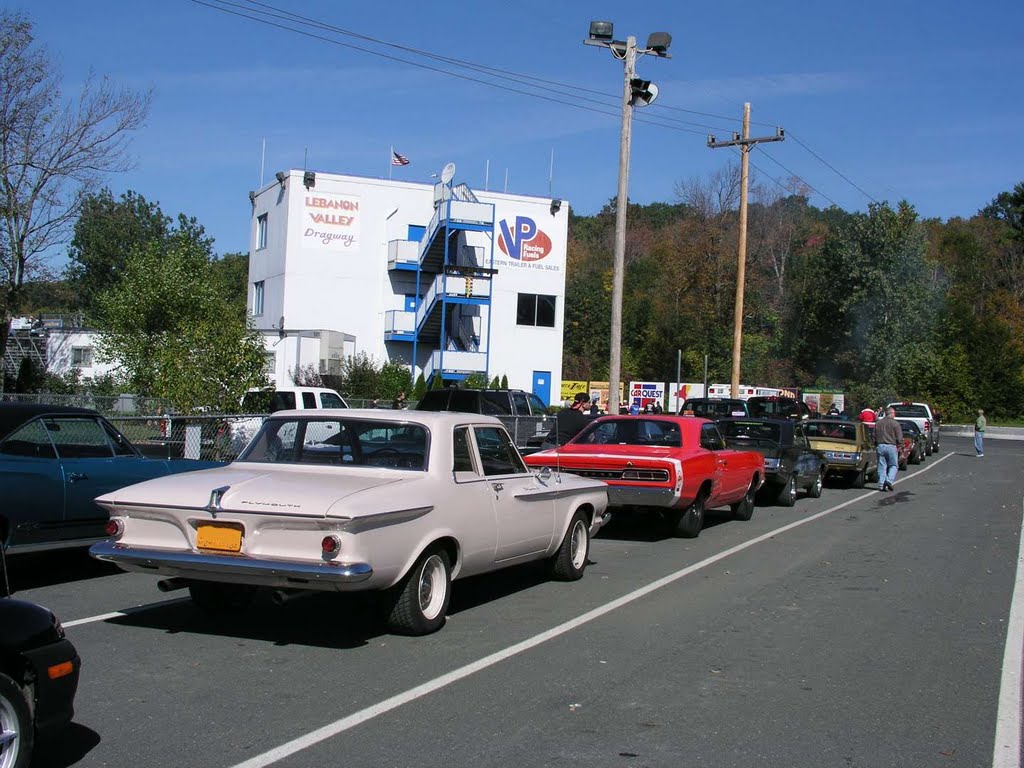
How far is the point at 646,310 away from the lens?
244 feet

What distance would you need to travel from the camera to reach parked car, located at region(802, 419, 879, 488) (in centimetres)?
2266

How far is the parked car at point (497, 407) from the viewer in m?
22.6

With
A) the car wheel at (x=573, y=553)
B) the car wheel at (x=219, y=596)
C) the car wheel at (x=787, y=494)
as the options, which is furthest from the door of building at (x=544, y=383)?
the car wheel at (x=219, y=596)

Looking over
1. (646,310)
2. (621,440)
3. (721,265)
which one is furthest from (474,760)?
(646,310)

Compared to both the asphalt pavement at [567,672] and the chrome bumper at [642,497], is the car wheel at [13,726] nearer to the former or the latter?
the asphalt pavement at [567,672]

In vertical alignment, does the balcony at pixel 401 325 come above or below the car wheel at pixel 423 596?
above

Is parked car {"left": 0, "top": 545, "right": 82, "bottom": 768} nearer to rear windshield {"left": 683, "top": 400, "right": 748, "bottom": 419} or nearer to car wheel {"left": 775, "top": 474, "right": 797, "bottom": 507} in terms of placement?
car wheel {"left": 775, "top": 474, "right": 797, "bottom": 507}

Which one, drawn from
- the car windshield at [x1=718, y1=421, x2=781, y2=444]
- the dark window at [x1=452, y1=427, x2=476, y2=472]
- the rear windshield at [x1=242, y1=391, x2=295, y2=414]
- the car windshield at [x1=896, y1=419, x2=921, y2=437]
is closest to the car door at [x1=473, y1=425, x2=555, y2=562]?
the dark window at [x1=452, y1=427, x2=476, y2=472]

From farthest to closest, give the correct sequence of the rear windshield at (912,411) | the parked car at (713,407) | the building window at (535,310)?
1. the building window at (535,310)
2. the rear windshield at (912,411)
3. the parked car at (713,407)

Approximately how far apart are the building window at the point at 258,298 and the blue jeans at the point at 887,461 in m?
31.0

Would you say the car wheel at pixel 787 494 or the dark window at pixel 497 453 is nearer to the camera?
the dark window at pixel 497 453

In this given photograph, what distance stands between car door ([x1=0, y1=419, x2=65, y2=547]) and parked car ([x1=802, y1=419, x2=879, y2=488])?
54.9 ft

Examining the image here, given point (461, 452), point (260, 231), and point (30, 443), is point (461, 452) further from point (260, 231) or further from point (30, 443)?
point (260, 231)

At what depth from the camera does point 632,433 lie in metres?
Answer: 14.1
